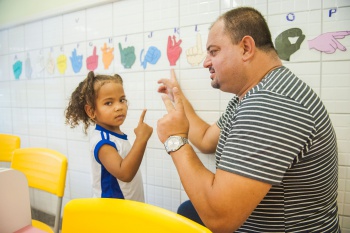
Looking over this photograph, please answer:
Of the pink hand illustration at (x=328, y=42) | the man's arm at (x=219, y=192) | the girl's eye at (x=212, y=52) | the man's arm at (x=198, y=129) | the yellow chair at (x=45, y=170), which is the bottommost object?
the yellow chair at (x=45, y=170)

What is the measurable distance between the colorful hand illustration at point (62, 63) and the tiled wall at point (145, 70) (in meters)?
0.02

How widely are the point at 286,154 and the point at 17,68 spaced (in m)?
2.18

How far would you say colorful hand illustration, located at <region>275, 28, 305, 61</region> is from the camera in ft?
3.26

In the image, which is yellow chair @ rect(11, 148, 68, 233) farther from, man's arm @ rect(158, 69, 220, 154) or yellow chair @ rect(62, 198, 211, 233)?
man's arm @ rect(158, 69, 220, 154)

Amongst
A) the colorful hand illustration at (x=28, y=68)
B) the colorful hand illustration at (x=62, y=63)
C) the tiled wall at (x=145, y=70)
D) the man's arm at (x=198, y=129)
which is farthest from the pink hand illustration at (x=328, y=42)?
the colorful hand illustration at (x=28, y=68)

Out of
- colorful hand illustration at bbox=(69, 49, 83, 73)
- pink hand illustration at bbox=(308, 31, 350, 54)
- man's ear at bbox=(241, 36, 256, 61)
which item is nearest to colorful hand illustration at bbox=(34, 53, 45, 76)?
colorful hand illustration at bbox=(69, 49, 83, 73)

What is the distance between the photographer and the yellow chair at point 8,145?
1.63m

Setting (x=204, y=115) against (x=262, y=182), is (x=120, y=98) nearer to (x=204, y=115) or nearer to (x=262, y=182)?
(x=204, y=115)

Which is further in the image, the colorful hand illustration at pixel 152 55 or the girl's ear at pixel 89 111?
the colorful hand illustration at pixel 152 55

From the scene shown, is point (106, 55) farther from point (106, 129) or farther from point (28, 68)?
point (28, 68)

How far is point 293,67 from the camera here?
102 centimetres

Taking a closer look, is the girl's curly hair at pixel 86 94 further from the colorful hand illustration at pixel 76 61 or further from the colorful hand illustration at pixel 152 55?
the colorful hand illustration at pixel 76 61

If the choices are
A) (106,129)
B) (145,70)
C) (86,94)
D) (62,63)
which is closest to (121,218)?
(106,129)

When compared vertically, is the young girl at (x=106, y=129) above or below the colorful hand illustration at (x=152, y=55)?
below
